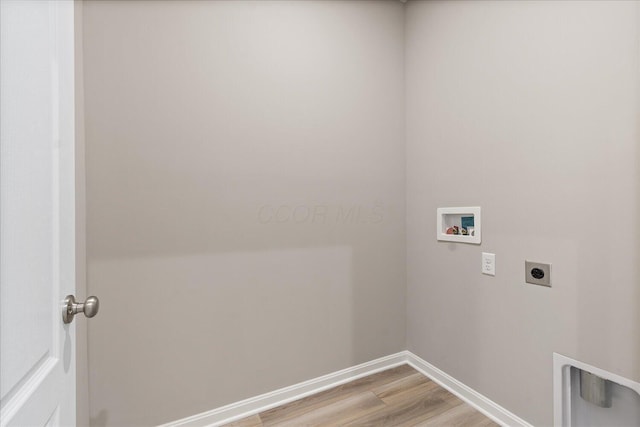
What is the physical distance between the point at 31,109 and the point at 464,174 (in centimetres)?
182

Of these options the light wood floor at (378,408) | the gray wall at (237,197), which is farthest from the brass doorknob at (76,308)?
the light wood floor at (378,408)

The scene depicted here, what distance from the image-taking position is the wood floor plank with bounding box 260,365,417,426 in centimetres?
162

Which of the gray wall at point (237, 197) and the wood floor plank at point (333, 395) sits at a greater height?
the gray wall at point (237, 197)

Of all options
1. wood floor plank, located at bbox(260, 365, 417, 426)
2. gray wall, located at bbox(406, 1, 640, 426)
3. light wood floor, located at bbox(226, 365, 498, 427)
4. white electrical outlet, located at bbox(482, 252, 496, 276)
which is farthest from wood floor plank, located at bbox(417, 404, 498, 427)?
white electrical outlet, located at bbox(482, 252, 496, 276)

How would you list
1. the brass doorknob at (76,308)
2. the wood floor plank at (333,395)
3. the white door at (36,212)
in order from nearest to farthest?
the white door at (36,212), the brass doorknob at (76,308), the wood floor plank at (333,395)

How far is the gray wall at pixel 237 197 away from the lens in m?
1.36

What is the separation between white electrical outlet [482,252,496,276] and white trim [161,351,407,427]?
0.93 m

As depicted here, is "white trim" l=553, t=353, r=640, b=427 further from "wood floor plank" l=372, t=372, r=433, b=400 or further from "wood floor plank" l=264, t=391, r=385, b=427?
"wood floor plank" l=264, t=391, r=385, b=427

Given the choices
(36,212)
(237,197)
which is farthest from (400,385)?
(36,212)

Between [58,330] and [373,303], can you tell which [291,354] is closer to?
[373,303]

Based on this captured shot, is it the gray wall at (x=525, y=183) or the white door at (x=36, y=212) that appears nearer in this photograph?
the white door at (x=36, y=212)

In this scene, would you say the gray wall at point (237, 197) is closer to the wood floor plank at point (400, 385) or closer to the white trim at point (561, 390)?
the wood floor plank at point (400, 385)

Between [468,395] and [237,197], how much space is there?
176 centimetres

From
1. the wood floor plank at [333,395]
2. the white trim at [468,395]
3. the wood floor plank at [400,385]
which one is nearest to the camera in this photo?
the white trim at [468,395]
